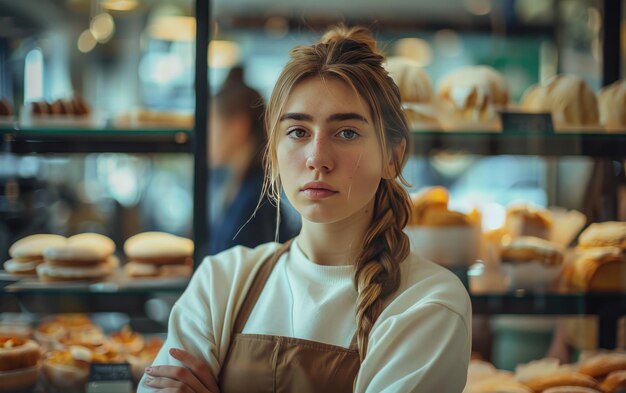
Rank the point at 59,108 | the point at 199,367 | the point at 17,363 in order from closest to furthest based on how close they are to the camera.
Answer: the point at 199,367 < the point at 17,363 < the point at 59,108

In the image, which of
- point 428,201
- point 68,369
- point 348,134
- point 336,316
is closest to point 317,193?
point 348,134

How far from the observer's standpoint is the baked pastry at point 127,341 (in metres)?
1.50

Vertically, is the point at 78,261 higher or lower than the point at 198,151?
lower

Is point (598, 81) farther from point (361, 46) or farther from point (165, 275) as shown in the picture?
point (165, 275)

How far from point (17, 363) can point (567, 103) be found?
138 cm

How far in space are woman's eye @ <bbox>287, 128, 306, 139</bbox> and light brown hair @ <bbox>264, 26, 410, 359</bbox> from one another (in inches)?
1.3

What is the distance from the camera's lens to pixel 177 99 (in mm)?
2215

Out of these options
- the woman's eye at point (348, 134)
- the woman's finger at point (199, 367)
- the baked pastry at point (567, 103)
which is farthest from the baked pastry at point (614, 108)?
the woman's finger at point (199, 367)

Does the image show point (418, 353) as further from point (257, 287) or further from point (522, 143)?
point (522, 143)

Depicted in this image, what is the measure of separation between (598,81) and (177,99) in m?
1.31

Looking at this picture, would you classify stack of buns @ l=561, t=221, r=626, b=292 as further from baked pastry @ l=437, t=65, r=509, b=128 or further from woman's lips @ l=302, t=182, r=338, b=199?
woman's lips @ l=302, t=182, r=338, b=199

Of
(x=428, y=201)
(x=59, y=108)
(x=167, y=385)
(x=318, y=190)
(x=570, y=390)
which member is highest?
(x=59, y=108)

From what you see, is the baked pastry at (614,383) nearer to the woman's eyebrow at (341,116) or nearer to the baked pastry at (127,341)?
the woman's eyebrow at (341,116)

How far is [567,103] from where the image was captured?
1.58 meters
